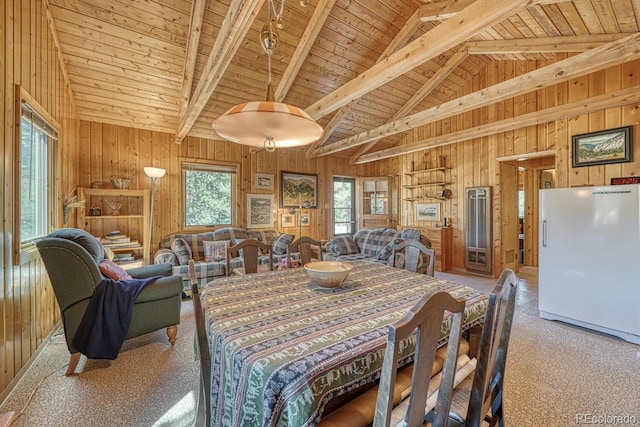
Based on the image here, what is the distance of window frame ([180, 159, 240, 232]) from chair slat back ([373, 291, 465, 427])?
196 inches

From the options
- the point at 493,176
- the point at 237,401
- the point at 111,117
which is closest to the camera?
the point at 237,401

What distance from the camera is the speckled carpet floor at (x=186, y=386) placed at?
1.70m

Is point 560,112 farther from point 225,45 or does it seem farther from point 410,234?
point 225,45

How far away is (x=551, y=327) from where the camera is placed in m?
3.00

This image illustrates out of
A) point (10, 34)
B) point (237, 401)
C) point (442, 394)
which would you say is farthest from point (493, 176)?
point (10, 34)

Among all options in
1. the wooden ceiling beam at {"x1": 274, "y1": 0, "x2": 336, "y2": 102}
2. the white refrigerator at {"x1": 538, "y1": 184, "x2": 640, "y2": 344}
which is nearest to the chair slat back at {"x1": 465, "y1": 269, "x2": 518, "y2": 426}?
the white refrigerator at {"x1": 538, "y1": 184, "x2": 640, "y2": 344}

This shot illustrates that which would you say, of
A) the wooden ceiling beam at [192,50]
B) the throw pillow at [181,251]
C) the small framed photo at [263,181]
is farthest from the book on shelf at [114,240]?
the small framed photo at [263,181]

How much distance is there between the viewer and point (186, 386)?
2.01 metres

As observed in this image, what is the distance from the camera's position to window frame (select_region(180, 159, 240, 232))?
4.96 m

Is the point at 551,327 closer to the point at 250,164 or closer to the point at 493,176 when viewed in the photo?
the point at 493,176

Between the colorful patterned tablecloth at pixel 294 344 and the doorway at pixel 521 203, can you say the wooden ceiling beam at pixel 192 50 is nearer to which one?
the colorful patterned tablecloth at pixel 294 344

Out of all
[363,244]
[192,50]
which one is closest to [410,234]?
[363,244]

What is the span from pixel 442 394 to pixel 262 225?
5223mm

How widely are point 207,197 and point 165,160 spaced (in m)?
0.95
